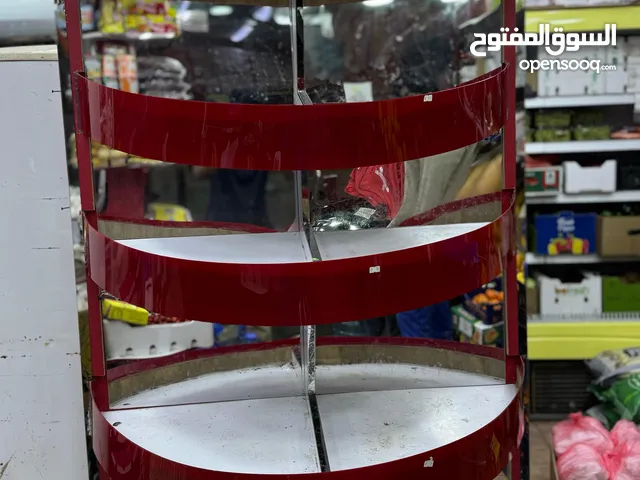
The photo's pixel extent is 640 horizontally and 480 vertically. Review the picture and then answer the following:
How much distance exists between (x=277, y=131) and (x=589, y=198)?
9.75ft

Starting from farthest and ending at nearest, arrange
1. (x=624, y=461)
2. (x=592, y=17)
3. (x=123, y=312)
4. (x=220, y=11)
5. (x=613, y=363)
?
(x=592, y=17) → (x=613, y=363) → (x=220, y=11) → (x=624, y=461) → (x=123, y=312)

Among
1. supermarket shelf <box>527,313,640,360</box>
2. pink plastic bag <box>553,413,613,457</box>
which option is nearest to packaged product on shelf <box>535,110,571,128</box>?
supermarket shelf <box>527,313,640,360</box>

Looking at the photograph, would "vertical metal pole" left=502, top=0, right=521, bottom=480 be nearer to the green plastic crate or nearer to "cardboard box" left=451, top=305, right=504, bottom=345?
"cardboard box" left=451, top=305, right=504, bottom=345

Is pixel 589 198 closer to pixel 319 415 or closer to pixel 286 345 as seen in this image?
pixel 286 345

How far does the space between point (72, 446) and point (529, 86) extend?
107 inches

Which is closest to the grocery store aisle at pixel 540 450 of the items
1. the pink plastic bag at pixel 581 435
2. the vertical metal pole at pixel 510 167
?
the pink plastic bag at pixel 581 435

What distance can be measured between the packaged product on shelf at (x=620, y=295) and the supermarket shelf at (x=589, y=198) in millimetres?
398

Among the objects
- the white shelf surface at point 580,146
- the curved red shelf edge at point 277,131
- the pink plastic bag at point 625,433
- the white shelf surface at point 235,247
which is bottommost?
the pink plastic bag at point 625,433

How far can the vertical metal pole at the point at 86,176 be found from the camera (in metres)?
1.40

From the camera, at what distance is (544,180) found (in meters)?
3.81

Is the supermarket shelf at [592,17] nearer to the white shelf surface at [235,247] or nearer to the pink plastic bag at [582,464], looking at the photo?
the pink plastic bag at [582,464]

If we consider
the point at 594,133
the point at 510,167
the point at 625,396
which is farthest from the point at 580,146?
the point at 510,167

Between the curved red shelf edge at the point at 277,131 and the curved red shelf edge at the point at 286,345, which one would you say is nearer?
the curved red shelf edge at the point at 277,131

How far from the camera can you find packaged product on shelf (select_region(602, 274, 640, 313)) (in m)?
3.83
